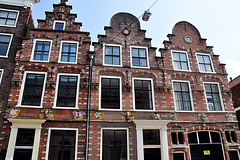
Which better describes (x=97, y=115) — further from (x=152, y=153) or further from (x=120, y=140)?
(x=152, y=153)

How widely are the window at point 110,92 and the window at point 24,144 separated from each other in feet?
16.0

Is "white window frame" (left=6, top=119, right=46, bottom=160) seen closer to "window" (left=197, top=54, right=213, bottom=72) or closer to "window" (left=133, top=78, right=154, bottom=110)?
"window" (left=133, top=78, right=154, bottom=110)

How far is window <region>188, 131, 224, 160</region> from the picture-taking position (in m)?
11.9

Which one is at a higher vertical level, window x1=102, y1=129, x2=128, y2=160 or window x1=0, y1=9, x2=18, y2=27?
window x1=0, y1=9, x2=18, y2=27

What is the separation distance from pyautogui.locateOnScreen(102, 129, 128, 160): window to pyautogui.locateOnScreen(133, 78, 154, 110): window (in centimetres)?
228

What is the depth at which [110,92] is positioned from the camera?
1232cm

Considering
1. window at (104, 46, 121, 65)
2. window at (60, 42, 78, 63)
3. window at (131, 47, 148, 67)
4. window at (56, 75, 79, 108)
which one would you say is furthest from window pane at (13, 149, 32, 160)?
window at (131, 47, 148, 67)

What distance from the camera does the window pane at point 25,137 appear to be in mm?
10281

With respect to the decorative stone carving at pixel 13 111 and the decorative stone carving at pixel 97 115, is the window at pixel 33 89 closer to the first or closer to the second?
the decorative stone carving at pixel 13 111

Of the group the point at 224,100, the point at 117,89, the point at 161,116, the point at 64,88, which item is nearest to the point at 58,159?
the point at 64,88

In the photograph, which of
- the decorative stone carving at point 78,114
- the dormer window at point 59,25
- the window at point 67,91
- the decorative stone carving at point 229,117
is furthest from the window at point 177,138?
the dormer window at point 59,25

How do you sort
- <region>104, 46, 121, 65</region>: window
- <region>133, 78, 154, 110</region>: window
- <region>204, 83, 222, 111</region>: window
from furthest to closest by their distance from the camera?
1. <region>204, 83, 222, 111</region>: window
2. <region>104, 46, 121, 65</region>: window
3. <region>133, 78, 154, 110</region>: window

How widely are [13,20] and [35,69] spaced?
504cm

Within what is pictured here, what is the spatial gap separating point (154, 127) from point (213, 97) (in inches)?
241
